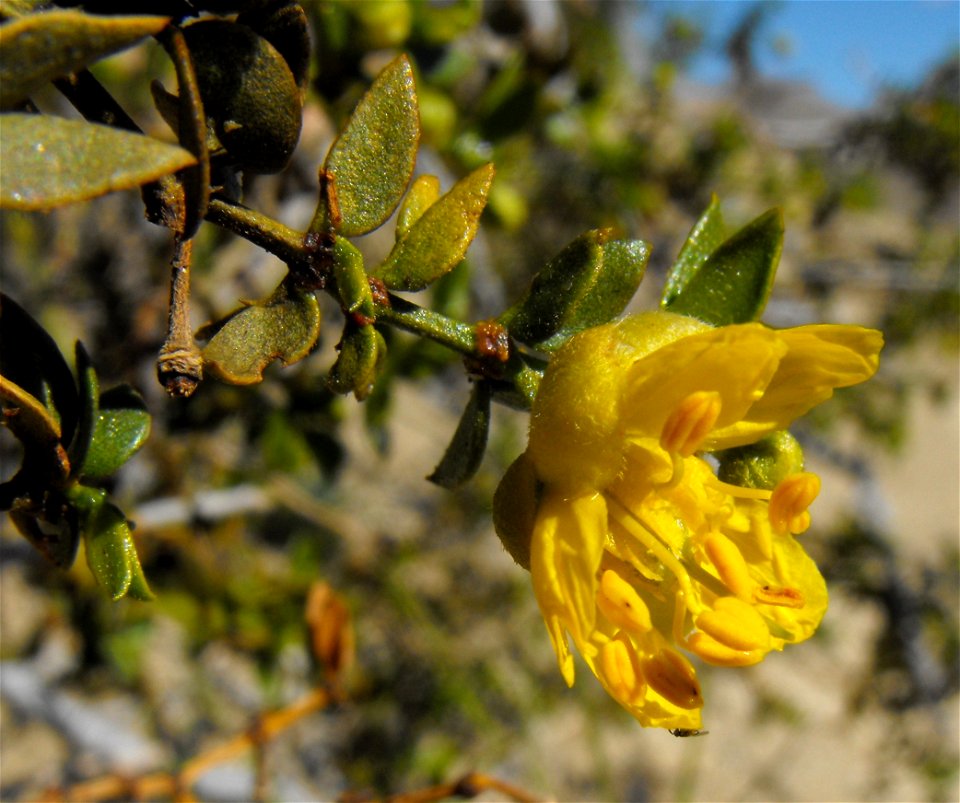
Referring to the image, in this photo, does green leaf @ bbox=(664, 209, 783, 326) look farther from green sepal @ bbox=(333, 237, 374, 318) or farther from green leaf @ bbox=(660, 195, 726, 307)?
green sepal @ bbox=(333, 237, 374, 318)

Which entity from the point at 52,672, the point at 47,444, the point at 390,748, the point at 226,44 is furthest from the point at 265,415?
the point at 390,748

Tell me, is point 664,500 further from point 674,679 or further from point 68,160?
point 68,160

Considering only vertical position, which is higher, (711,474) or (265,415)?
(711,474)

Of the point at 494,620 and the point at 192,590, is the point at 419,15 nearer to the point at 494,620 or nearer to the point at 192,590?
the point at 192,590

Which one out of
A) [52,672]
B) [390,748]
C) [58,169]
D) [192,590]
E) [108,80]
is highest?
[58,169]

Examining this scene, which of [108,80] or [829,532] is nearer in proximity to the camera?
[108,80]

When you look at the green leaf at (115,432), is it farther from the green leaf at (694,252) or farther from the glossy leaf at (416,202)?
the green leaf at (694,252)

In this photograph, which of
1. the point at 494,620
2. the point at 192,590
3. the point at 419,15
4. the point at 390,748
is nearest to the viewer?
the point at 419,15
